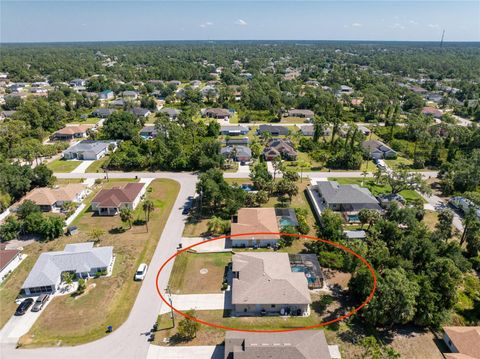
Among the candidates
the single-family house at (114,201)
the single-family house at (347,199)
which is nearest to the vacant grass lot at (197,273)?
the single-family house at (114,201)

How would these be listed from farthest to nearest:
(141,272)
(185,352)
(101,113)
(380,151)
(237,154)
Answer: (101,113) → (380,151) → (237,154) → (141,272) → (185,352)

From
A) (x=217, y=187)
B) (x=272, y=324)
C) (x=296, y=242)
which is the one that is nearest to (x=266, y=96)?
(x=217, y=187)

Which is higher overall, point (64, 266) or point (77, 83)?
point (77, 83)

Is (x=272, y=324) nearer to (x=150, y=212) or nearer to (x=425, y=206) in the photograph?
(x=150, y=212)

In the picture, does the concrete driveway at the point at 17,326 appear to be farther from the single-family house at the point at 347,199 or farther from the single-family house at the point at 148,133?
the single-family house at the point at 148,133

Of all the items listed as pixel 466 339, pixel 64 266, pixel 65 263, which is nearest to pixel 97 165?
pixel 65 263

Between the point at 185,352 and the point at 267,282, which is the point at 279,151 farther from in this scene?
the point at 185,352
